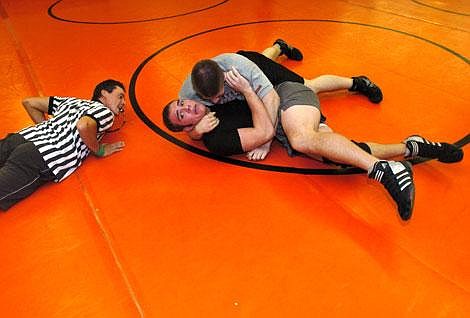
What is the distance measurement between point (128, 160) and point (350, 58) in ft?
9.00

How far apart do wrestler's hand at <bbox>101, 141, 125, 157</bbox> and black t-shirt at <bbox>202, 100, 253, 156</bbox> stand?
674 millimetres

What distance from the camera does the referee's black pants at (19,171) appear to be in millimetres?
2311

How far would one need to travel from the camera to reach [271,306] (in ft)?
5.46

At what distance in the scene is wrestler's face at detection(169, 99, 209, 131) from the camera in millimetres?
2496

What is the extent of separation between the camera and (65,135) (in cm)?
254

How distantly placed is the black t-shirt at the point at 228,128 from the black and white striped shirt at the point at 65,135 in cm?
79

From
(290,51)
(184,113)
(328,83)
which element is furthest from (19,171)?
(290,51)

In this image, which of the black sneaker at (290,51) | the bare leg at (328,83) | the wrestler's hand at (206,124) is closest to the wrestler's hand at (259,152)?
the wrestler's hand at (206,124)

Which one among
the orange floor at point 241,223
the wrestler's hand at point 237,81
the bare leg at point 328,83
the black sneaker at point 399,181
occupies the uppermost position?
the wrestler's hand at point 237,81

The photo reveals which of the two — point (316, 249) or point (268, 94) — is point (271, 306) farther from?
point (268, 94)

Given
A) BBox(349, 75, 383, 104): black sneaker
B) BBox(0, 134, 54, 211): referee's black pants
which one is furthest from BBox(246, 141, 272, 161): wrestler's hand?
BBox(0, 134, 54, 211): referee's black pants

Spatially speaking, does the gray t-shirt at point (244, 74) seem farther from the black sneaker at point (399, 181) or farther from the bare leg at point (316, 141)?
the black sneaker at point (399, 181)

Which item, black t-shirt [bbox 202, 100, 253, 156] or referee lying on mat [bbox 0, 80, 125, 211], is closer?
referee lying on mat [bbox 0, 80, 125, 211]

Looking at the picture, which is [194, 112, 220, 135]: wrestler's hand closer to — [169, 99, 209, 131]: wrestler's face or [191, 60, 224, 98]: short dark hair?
[169, 99, 209, 131]: wrestler's face
